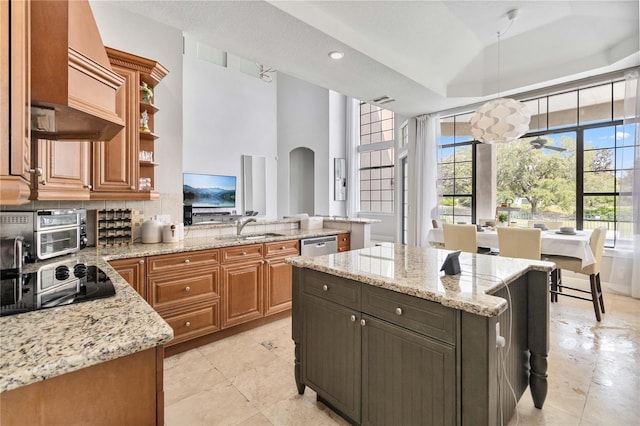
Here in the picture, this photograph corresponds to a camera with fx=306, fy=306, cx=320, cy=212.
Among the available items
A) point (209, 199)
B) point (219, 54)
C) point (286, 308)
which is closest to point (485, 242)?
point (286, 308)

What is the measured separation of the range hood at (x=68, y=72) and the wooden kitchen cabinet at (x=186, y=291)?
158 cm

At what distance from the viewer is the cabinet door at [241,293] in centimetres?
275

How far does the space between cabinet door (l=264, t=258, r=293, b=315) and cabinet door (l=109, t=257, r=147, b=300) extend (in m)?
1.09

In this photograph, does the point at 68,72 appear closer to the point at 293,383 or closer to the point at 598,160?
the point at 293,383

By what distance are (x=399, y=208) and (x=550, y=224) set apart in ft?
10.9

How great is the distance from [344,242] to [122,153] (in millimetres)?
2481

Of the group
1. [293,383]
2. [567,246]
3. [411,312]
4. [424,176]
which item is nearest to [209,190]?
[424,176]

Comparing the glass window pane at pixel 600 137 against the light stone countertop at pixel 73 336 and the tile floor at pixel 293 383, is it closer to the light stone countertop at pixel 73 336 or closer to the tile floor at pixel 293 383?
the tile floor at pixel 293 383

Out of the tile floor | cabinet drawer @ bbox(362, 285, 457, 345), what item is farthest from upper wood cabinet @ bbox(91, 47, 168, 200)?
cabinet drawer @ bbox(362, 285, 457, 345)

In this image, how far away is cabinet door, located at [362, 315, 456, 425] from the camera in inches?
48.4

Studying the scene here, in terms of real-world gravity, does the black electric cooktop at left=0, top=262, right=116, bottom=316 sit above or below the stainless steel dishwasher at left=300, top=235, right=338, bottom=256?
above

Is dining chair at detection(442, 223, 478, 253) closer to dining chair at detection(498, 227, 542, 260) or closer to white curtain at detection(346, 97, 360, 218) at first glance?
dining chair at detection(498, 227, 542, 260)

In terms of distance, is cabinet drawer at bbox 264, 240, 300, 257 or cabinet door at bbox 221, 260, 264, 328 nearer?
cabinet door at bbox 221, 260, 264, 328

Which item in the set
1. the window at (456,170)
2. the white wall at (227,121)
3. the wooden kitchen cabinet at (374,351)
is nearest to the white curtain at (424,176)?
the window at (456,170)
